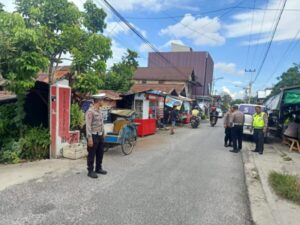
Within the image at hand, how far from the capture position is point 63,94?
27.5 ft

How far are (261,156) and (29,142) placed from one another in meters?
7.91

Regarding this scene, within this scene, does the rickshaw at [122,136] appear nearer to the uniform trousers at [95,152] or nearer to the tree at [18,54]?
the uniform trousers at [95,152]

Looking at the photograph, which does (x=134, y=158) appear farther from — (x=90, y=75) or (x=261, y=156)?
(x=261, y=156)

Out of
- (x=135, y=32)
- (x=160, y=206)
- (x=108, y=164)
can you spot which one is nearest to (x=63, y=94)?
(x=108, y=164)

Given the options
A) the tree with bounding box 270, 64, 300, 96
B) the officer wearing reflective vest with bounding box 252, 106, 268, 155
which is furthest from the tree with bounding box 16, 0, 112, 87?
the tree with bounding box 270, 64, 300, 96

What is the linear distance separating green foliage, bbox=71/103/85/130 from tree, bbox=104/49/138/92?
547cm

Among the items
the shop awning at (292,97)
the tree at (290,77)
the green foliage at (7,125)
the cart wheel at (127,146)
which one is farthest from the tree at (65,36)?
the tree at (290,77)

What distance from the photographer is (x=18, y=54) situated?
24.2 ft

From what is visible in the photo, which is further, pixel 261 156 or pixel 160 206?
pixel 261 156

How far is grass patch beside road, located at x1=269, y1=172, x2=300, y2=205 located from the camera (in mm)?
5492

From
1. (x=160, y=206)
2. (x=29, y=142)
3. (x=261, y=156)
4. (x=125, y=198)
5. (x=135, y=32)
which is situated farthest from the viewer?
(x=135, y=32)

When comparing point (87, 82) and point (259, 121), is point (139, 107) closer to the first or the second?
point (87, 82)

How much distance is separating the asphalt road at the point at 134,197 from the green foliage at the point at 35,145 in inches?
47.9

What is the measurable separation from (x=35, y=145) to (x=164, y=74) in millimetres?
32515
